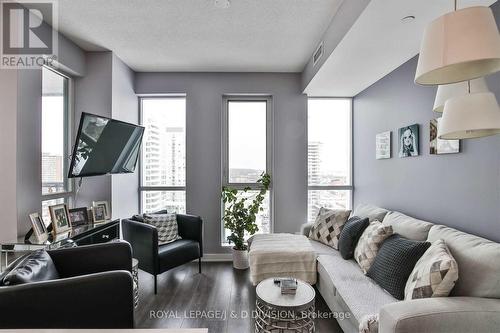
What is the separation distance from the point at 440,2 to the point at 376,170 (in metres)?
2.01

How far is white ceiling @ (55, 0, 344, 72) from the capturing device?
224cm

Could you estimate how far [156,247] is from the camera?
→ 2773 mm

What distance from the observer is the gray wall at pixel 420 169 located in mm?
1777

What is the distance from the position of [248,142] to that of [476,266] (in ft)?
9.65

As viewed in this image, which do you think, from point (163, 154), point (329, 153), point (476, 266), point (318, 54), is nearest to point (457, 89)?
point (476, 266)

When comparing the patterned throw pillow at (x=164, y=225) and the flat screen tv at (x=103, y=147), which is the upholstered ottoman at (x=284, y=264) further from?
the flat screen tv at (x=103, y=147)

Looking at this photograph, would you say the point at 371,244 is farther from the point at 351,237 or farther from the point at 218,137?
the point at 218,137

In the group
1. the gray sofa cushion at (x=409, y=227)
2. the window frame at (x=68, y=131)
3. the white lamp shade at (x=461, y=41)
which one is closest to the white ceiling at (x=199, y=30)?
the window frame at (x=68, y=131)

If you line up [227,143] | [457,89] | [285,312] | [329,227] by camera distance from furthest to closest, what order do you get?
[227,143] < [329,227] < [285,312] < [457,89]

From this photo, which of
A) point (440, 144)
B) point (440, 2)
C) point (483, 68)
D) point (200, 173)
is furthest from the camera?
point (200, 173)

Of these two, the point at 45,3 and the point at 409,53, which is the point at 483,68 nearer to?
the point at 409,53

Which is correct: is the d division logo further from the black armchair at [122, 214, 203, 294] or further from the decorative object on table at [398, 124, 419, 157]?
the decorative object on table at [398, 124, 419, 157]

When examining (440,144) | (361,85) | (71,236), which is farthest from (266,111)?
(71,236)

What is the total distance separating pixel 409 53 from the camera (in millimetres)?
2408
